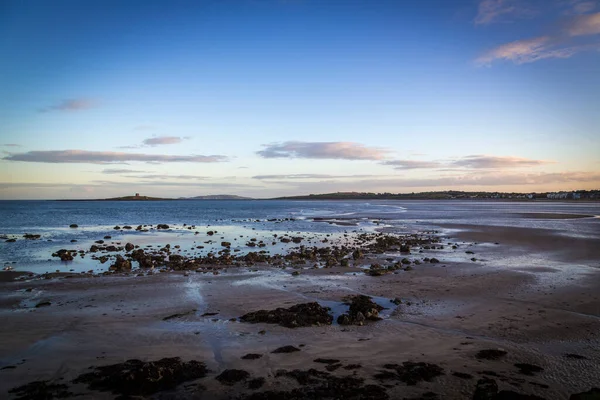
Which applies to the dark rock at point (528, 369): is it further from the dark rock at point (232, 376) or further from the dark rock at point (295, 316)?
the dark rock at point (232, 376)

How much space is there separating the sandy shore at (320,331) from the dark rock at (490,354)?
102mm

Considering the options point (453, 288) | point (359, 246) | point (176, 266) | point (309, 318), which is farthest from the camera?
point (359, 246)

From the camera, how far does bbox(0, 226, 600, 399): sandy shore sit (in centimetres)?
810

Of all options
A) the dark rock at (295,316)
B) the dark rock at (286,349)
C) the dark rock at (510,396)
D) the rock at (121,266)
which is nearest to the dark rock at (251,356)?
the dark rock at (286,349)

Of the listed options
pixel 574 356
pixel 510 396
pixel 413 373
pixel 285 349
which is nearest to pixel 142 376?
pixel 285 349

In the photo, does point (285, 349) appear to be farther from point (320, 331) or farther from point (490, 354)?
point (490, 354)

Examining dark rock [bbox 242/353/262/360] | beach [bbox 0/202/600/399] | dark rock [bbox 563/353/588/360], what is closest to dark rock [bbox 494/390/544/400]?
beach [bbox 0/202/600/399]

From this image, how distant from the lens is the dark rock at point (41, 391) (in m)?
7.56

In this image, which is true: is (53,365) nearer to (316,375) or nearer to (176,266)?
(316,375)

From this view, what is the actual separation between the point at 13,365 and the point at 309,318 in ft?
25.8

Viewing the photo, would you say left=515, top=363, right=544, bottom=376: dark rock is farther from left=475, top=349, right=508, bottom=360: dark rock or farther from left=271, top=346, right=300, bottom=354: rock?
left=271, top=346, right=300, bottom=354: rock

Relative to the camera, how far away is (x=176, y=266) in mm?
22688

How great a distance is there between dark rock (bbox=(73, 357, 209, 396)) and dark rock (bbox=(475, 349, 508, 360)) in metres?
6.70

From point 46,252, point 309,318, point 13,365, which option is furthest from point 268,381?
point 46,252
